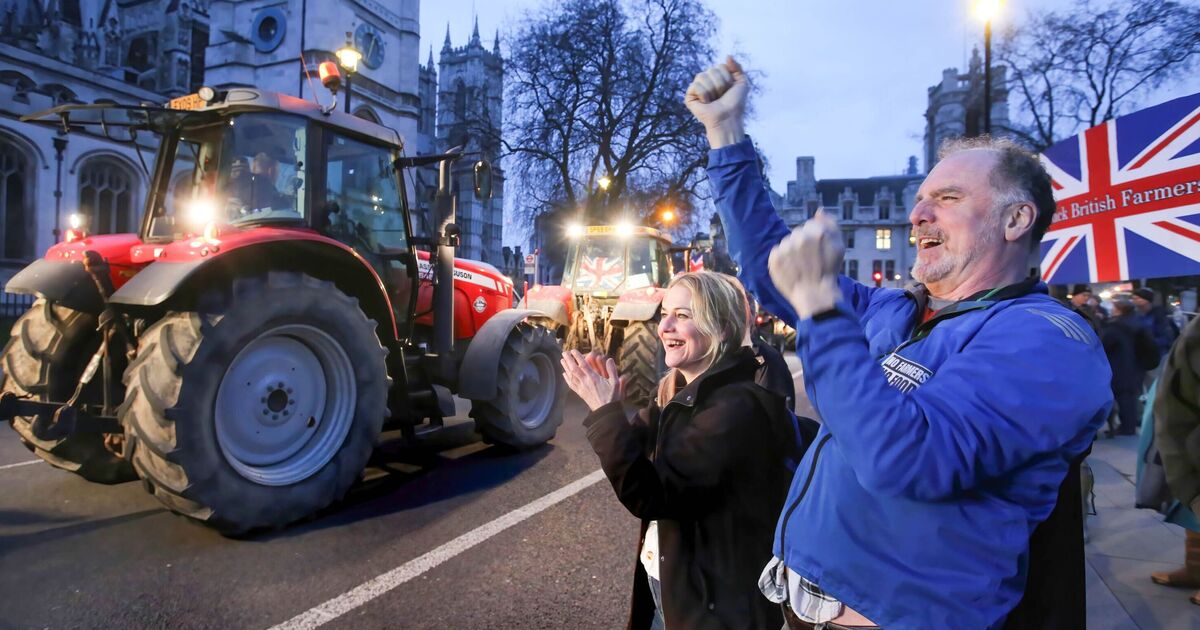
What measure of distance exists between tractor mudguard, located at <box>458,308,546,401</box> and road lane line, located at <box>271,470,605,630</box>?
3.94 ft

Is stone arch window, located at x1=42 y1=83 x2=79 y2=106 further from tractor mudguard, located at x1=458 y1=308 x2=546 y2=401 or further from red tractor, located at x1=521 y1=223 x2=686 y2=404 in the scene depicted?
tractor mudguard, located at x1=458 y1=308 x2=546 y2=401

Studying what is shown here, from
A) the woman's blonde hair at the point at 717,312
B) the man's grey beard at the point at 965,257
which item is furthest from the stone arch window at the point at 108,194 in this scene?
the man's grey beard at the point at 965,257

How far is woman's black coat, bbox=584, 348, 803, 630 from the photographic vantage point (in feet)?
6.07

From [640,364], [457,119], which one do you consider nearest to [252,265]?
[640,364]

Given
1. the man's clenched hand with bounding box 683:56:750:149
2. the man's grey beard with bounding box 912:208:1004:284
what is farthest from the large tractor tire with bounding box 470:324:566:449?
the man's grey beard with bounding box 912:208:1004:284

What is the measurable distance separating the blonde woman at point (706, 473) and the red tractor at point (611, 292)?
6.66m

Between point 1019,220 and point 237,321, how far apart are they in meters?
3.76

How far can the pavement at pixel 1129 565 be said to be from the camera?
3.34 meters

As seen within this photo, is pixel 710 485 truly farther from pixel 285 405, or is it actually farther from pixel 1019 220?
pixel 285 405

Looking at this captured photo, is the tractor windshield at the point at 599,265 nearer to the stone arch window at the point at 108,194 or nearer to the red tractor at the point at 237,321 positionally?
the red tractor at the point at 237,321

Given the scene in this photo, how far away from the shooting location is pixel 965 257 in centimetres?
141

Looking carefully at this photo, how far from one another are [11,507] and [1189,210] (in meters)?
6.41

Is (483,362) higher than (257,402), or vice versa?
(483,362)

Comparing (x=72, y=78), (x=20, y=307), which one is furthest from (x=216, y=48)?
(x=20, y=307)
